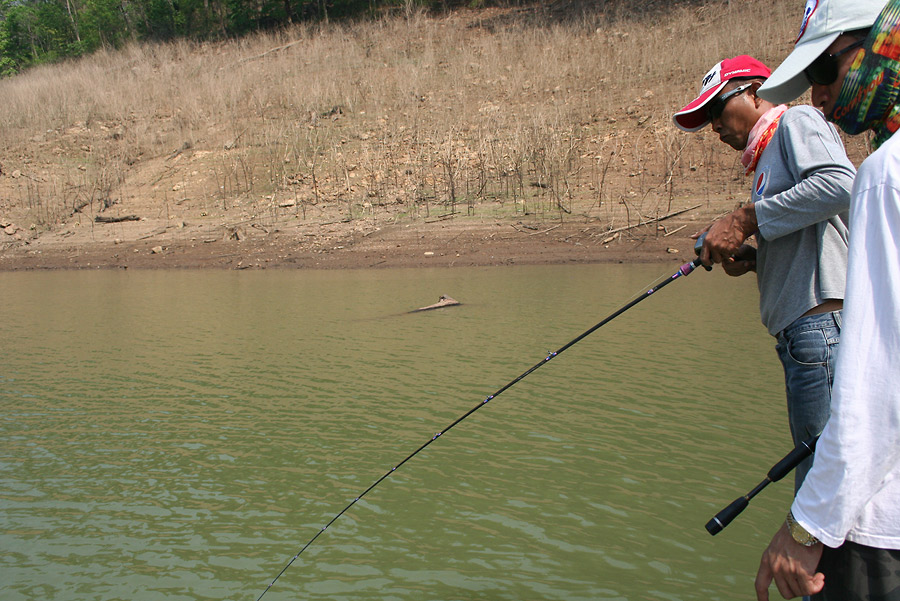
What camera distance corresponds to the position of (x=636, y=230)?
13.8 meters

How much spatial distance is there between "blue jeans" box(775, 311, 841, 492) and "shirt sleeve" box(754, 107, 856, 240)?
0.28 metres

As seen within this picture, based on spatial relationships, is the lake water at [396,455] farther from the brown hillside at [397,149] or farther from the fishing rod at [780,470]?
the brown hillside at [397,149]

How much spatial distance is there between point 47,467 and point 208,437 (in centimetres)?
109

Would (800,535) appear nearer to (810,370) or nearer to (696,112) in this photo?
(810,370)

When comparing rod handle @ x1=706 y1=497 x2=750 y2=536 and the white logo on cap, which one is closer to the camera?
the white logo on cap

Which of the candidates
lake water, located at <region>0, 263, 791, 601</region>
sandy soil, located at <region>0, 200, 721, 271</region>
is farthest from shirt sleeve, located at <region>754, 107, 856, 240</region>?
sandy soil, located at <region>0, 200, 721, 271</region>

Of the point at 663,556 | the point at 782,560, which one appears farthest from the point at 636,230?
the point at 782,560

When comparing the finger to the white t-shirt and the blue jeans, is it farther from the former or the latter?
the blue jeans

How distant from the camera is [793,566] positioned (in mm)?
1425

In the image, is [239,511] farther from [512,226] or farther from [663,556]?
[512,226]

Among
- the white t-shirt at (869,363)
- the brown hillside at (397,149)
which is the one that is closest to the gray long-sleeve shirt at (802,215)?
the white t-shirt at (869,363)

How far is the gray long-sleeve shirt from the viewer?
1.94 metres

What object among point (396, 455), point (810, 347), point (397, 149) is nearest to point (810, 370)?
point (810, 347)

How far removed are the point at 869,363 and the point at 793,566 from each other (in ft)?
1.53
